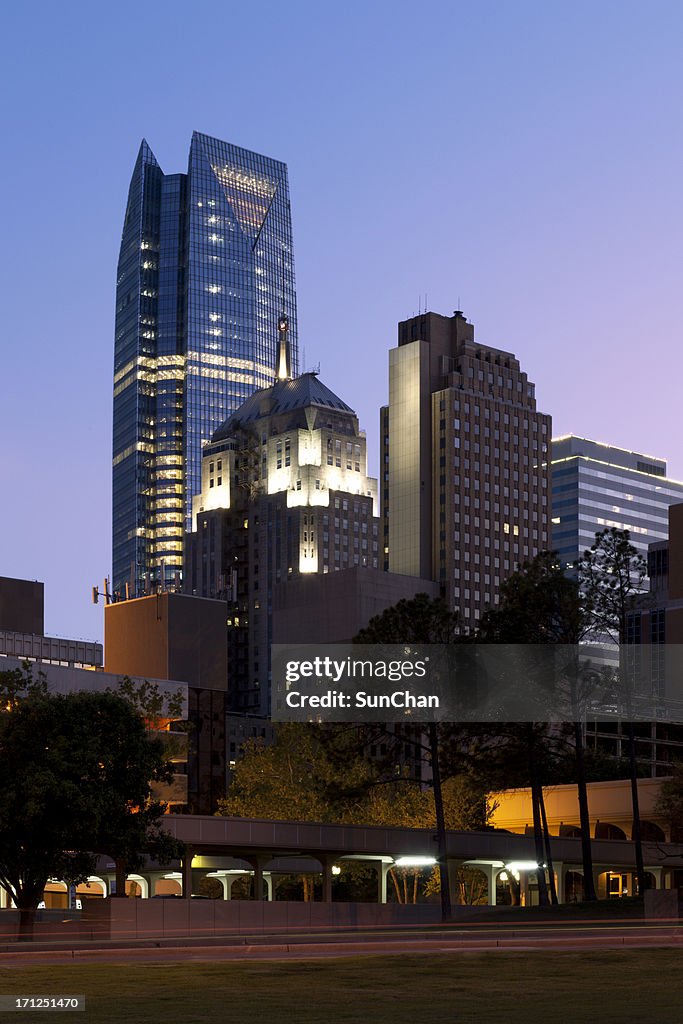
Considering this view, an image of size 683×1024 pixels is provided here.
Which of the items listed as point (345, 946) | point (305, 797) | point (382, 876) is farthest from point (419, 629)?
point (345, 946)

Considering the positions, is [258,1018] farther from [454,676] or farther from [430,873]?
[430,873]

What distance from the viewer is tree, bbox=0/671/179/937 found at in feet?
230

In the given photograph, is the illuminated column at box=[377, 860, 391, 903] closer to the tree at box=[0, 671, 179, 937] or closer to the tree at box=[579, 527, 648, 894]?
the tree at box=[579, 527, 648, 894]

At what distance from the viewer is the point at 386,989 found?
33094mm

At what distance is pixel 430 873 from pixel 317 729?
132ft

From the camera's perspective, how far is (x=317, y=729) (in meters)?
89.2

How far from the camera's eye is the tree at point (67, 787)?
7025 centimetres

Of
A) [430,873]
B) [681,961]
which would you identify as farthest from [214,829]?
[681,961]

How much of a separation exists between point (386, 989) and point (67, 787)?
3937 cm

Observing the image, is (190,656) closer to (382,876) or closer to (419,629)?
(382,876)

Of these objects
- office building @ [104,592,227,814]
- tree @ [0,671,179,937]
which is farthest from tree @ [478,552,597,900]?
office building @ [104,592,227,814]

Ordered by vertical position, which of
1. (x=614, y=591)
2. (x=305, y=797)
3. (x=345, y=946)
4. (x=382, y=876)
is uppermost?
(x=614, y=591)

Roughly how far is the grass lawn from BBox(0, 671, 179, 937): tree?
3083cm

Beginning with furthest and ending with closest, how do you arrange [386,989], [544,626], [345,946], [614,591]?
1. [544,626]
2. [614,591]
3. [345,946]
4. [386,989]
